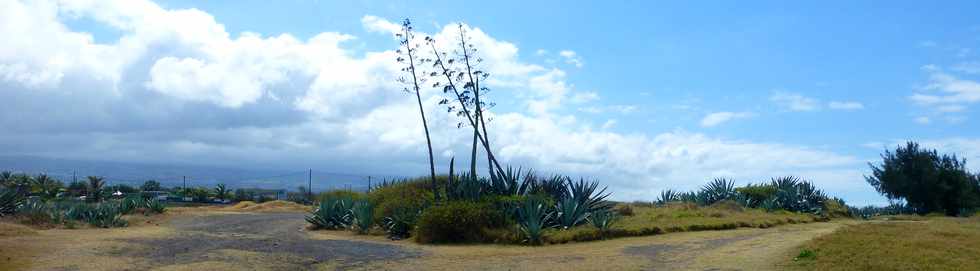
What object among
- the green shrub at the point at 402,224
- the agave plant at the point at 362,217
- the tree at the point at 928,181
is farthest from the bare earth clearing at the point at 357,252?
the tree at the point at 928,181

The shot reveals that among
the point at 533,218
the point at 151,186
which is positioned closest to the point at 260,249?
the point at 533,218

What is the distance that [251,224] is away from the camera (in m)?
21.4

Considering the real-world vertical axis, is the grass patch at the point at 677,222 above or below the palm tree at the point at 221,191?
below

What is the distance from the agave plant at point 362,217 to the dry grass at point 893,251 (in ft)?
33.6

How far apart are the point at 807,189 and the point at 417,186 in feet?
42.3

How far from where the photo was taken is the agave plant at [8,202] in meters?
19.8

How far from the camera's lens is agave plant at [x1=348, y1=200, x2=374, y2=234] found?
1934cm

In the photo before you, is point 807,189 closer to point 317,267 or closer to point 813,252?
point 813,252

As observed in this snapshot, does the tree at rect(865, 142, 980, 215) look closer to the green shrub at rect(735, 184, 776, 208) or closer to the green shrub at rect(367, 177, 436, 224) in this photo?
the green shrub at rect(735, 184, 776, 208)

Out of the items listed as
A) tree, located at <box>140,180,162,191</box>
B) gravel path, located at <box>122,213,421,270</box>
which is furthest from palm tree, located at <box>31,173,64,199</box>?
gravel path, located at <box>122,213,421,270</box>

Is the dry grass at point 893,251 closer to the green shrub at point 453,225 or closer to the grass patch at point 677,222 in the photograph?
the grass patch at point 677,222

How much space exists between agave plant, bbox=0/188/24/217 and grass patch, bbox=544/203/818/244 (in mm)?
13217

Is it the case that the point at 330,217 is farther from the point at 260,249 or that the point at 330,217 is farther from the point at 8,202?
the point at 8,202

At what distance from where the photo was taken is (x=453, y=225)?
53.6 ft
